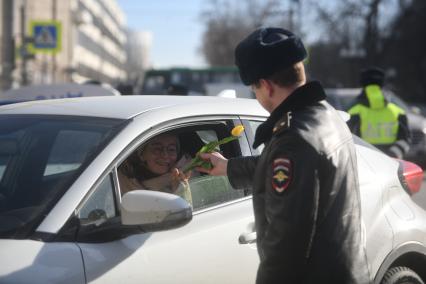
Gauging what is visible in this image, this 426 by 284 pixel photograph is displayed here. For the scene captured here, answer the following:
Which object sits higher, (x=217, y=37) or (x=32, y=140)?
(x=32, y=140)

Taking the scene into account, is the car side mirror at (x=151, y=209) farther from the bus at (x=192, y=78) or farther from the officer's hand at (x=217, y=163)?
the bus at (x=192, y=78)

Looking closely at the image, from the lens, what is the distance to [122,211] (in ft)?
9.23

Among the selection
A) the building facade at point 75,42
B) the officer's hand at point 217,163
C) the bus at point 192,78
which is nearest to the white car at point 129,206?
the officer's hand at point 217,163

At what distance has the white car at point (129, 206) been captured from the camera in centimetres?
274

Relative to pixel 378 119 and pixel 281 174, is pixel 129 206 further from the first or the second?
pixel 378 119

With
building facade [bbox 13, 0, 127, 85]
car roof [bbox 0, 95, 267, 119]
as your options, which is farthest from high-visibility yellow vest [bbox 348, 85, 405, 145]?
building facade [bbox 13, 0, 127, 85]

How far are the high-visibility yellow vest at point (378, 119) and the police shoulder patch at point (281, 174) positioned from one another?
5.52m

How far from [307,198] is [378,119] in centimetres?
562

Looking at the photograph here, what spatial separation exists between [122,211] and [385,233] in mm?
1558

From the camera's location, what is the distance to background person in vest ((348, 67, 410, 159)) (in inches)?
305

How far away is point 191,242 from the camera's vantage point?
3117 mm

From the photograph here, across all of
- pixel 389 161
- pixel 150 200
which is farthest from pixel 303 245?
pixel 389 161

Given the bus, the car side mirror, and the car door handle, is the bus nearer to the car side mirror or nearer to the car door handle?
the car door handle

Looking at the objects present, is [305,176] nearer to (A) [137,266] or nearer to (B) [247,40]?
(B) [247,40]
